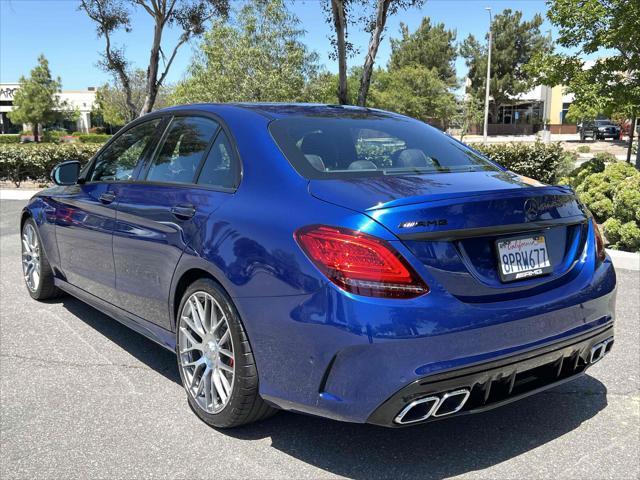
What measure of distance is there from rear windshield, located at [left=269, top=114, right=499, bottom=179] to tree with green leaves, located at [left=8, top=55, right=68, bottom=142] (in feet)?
188

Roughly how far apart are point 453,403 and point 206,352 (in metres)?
1.27

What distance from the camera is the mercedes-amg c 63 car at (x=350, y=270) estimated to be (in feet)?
7.61

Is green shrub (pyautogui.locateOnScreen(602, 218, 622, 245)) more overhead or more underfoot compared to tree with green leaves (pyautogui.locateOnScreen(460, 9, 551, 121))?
more underfoot

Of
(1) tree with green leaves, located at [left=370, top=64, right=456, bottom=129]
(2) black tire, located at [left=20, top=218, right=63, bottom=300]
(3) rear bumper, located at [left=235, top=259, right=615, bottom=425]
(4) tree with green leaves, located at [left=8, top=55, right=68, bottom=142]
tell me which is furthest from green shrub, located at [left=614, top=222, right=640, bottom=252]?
(4) tree with green leaves, located at [left=8, top=55, right=68, bottom=142]

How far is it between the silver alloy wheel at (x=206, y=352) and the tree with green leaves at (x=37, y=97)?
57.5 m

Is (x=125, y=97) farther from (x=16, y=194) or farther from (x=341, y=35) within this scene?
(x=341, y=35)

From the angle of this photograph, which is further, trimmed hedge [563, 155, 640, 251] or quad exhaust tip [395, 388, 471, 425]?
trimmed hedge [563, 155, 640, 251]

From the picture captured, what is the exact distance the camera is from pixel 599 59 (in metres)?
10.6

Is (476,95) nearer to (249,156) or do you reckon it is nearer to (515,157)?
(515,157)

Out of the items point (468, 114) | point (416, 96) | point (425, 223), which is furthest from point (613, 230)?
point (468, 114)

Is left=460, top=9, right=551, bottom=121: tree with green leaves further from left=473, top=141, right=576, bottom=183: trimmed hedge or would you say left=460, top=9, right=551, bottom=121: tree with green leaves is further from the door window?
the door window

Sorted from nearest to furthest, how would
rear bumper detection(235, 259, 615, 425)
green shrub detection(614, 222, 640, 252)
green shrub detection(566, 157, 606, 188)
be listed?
rear bumper detection(235, 259, 615, 425) < green shrub detection(614, 222, 640, 252) < green shrub detection(566, 157, 606, 188)

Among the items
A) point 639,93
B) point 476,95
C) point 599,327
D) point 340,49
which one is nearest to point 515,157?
point 639,93

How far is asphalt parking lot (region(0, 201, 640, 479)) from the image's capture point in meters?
2.71
